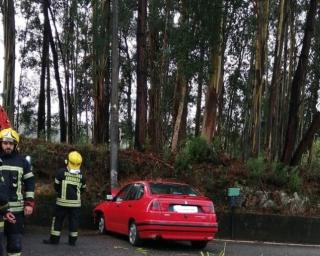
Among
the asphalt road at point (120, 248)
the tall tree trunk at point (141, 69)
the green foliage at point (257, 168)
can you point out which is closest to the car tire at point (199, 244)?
the asphalt road at point (120, 248)

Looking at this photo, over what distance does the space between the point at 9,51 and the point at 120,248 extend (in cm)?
1437

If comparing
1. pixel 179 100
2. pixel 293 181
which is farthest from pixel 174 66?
pixel 293 181

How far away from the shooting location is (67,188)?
11602 millimetres

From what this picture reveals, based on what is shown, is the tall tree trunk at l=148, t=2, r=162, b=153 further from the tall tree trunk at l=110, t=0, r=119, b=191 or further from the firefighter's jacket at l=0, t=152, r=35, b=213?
the firefighter's jacket at l=0, t=152, r=35, b=213

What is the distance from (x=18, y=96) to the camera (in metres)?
44.8

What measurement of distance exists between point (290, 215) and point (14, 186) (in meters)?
10.4

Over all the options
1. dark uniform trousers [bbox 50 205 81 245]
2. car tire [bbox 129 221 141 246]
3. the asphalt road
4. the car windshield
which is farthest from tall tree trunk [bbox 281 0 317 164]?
dark uniform trousers [bbox 50 205 81 245]

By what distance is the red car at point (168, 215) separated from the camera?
38.0ft

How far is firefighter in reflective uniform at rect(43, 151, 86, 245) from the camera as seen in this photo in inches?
455

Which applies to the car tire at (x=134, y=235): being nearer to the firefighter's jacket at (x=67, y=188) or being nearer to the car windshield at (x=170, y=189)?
the car windshield at (x=170, y=189)

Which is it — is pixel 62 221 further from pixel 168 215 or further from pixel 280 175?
pixel 280 175

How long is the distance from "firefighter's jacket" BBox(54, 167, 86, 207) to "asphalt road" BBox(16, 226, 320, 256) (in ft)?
2.76

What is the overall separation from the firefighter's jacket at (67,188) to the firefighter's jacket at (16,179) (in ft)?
10.3

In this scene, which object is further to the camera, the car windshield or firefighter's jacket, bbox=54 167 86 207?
the car windshield
